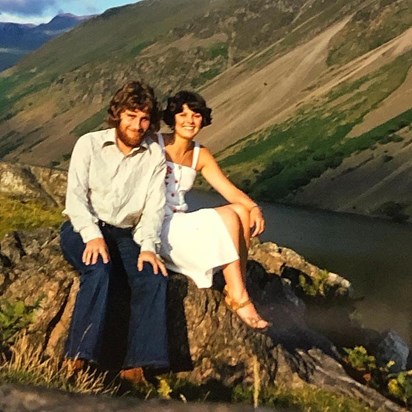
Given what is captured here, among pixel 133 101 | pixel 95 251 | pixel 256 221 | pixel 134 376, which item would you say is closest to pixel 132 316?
pixel 134 376

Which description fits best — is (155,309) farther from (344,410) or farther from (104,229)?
(344,410)

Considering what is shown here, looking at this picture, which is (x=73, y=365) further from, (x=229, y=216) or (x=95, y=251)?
(x=229, y=216)

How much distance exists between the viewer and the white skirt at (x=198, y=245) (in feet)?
35.6

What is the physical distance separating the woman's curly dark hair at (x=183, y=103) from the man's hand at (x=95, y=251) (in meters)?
2.80

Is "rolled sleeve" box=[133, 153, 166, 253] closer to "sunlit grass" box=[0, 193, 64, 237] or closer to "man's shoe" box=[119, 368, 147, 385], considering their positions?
"man's shoe" box=[119, 368, 147, 385]

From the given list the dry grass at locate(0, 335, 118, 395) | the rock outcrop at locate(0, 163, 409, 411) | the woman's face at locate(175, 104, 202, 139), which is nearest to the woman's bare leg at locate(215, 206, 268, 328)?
the rock outcrop at locate(0, 163, 409, 411)

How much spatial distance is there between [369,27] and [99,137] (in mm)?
191176

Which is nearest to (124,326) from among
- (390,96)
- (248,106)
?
(390,96)

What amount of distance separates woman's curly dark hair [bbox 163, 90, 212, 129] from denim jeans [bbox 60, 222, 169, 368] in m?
2.83

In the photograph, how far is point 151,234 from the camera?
33.9ft

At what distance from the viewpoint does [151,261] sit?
9953mm

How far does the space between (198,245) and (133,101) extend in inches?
88.3

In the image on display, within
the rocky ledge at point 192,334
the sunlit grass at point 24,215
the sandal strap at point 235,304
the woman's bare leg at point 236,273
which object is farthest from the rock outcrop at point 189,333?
the sunlit grass at point 24,215

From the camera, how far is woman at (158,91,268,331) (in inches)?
431
